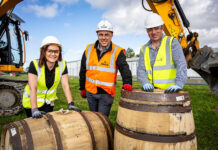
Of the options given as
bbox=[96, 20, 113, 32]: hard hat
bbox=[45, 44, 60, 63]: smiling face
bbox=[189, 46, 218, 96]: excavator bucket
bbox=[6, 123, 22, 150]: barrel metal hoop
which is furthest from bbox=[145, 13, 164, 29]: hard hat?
bbox=[189, 46, 218, 96]: excavator bucket

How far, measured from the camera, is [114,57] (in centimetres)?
383

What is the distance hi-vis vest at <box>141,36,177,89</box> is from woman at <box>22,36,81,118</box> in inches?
54.2

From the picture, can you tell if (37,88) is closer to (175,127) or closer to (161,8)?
(175,127)

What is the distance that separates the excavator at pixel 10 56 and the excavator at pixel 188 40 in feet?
16.9

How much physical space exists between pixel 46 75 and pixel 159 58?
192 cm

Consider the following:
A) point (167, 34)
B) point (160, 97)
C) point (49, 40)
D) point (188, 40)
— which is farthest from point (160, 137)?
point (188, 40)

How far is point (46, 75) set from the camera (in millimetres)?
3418

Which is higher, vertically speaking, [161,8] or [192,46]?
[161,8]

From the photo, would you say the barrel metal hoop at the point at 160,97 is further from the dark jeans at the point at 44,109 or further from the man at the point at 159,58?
the dark jeans at the point at 44,109

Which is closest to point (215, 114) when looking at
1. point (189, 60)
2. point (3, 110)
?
point (189, 60)

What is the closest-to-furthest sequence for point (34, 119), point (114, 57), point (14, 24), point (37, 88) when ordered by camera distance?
point (34, 119)
point (37, 88)
point (114, 57)
point (14, 24)

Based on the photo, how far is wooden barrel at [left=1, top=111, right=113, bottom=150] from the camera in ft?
8.23

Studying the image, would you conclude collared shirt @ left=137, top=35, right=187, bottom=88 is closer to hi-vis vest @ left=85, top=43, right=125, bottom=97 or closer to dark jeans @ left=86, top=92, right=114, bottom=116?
hi-vis vest @ left=85, top=43, right=125, bottom=97

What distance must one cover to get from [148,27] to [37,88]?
7.06 feet
